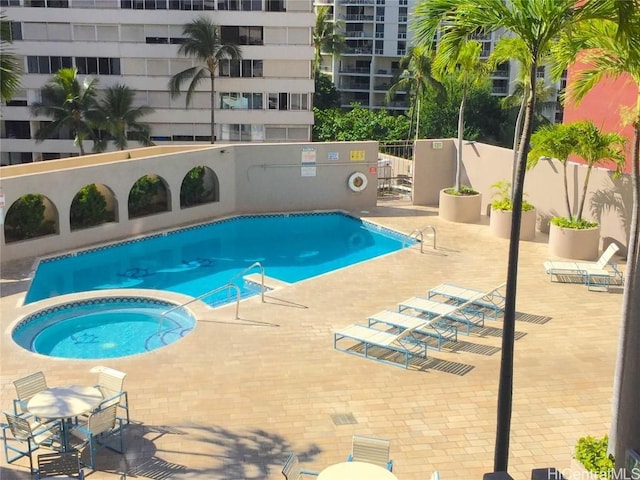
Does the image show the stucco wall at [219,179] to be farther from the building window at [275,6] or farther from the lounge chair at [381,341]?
the building window at [275,6]

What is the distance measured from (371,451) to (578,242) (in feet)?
39.0

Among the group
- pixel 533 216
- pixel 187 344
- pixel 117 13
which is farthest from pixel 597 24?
pixel 117 13

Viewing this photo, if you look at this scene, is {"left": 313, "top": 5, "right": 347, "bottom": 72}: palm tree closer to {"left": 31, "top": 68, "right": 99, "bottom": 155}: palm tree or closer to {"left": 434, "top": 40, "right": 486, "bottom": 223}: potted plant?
{"left": 31, "top": 68, "right": 99, "bottom": 155}: palm tree

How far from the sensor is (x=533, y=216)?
69.0 ft

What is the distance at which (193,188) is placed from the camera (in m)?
24.6

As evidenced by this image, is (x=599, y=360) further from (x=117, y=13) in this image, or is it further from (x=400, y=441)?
(x=117, y=13)

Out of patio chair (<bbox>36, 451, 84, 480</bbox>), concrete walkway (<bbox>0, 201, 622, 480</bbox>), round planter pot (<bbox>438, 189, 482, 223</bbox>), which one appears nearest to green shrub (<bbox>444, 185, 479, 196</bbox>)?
round planter pot (<bbox>438, 189, 482, 223</bbox>)

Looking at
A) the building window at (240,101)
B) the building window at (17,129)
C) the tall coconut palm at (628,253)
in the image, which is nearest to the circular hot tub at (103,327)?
the tall coconut palm at (628,253)

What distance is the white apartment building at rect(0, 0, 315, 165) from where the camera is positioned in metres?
42.8

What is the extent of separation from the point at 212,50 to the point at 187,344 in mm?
31003

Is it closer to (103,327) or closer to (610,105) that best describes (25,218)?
(103,327)

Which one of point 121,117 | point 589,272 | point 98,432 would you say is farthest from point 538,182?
point 121,117

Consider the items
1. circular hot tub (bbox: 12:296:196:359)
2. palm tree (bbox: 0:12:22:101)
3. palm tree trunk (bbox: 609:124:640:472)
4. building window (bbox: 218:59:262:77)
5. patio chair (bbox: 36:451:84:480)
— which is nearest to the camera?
palm tree trunk (bbox: 609:124:640:472)

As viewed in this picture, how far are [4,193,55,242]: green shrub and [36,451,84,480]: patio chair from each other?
1245 centimetres
